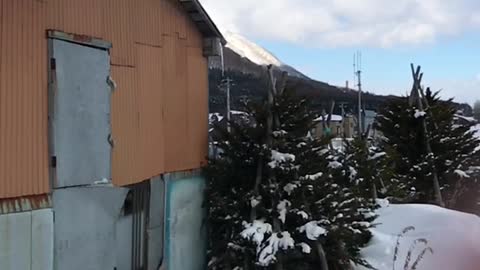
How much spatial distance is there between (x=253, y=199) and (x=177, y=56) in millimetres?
2074

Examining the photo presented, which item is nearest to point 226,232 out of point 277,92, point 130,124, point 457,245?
point 277,92

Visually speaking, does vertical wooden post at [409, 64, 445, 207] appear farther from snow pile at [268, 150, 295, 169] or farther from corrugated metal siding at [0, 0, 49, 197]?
corrugated metal siding at [0, 0, 49, 197]

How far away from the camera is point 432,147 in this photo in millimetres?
12352

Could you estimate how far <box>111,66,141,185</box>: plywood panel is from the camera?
209 inches

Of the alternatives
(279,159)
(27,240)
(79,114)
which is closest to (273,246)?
(279,159)

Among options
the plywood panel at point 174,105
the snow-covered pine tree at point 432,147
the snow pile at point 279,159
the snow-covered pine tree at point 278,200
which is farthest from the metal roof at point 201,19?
the snow-covered pine tree at point 432,147

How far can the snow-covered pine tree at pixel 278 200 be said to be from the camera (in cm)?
711

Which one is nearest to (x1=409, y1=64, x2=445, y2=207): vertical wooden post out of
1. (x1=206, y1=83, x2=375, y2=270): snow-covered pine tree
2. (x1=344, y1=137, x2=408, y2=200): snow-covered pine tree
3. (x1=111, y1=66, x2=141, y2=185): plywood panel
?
(x1=344, y1=137, x2=408, y2=200): snow-covered pine tree

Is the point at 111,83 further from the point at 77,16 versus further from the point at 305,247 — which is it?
the point at 305,247

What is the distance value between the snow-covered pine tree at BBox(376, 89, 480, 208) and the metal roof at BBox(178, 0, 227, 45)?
595 centimetres

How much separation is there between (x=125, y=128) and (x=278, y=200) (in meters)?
2.56

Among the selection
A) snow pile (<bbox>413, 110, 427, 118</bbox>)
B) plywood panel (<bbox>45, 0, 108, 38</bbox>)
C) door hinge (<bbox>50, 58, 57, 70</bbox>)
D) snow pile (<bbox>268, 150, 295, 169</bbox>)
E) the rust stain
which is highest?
plywood panel (<bbox>45, 0, 108, 38</bbox>)

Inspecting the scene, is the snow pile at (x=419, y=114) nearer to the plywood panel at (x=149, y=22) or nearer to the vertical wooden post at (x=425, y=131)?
the vertical wooden post at (x=425, y=131)

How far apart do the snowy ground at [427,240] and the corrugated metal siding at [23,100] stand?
5.17 m
